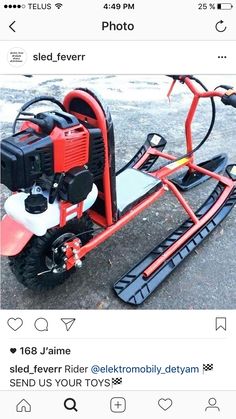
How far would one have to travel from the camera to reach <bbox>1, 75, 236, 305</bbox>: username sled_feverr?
6.05 ft

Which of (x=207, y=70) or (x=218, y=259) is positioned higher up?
(x=207, y=70)

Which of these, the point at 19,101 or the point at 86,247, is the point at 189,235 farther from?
the point at 19,101

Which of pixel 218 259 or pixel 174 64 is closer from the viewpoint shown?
pixel 174 64

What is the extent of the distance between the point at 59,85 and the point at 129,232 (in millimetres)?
2712

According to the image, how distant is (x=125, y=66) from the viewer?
207 cm
